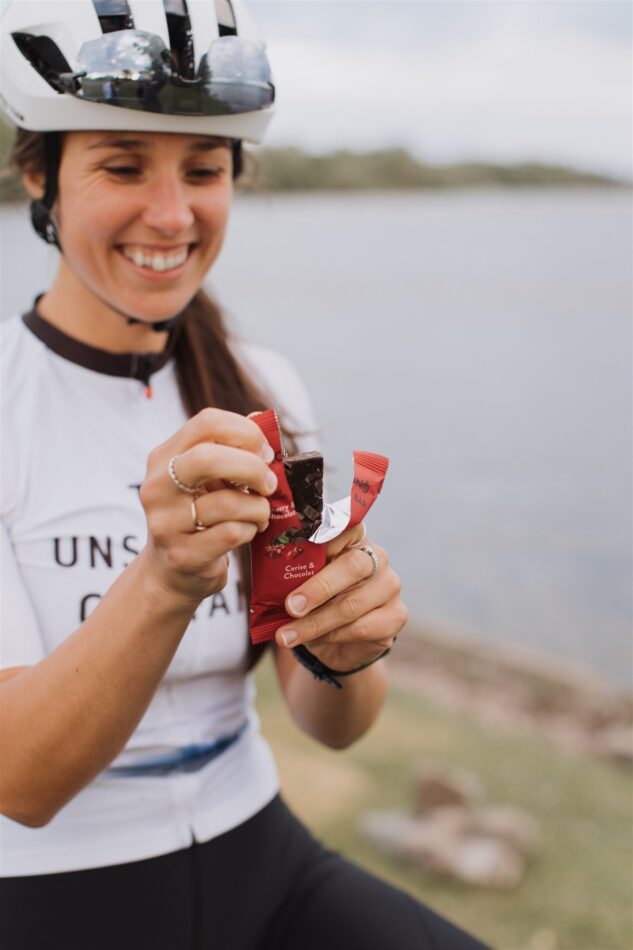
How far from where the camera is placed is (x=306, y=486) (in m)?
1.31

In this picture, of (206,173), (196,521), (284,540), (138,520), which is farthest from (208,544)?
(206,173)

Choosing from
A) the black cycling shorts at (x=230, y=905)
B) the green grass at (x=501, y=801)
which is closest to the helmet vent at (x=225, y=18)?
the black cycling shorts at (x=230, y=905)

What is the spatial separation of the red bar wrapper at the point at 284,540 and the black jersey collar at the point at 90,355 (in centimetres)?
76

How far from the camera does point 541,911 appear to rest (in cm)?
334

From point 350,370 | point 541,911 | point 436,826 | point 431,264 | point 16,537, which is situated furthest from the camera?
point 431,264

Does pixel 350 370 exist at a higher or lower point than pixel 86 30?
lower

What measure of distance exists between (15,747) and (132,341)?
885mm

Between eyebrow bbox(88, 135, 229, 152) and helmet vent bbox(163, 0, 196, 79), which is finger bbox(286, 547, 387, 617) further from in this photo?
helmet vent bbox(163, 0, 196, 79)

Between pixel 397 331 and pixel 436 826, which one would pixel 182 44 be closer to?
pixel 436 826

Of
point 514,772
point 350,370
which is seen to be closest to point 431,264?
point 350,370

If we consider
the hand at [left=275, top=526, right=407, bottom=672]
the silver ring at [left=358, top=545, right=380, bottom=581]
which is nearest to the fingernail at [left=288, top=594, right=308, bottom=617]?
the hand at [left=275, top=526, right=407, bottom=672]

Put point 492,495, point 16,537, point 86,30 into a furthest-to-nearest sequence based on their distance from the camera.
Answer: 1. point 492,495
2. point 86,30
3. point 16,537

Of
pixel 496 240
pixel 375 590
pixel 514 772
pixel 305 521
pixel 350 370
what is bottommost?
pixel 496 240

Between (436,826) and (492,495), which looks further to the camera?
(492,495)
